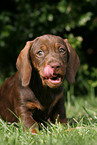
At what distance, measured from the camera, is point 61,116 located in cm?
354

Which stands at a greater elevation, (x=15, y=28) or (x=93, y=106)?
(x=15, y=28)

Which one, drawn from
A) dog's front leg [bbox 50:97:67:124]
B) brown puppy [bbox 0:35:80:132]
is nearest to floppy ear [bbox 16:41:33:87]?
brown puppy [bbox 0:35:80:132]

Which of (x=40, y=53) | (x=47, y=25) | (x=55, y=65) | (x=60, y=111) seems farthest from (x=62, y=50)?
(x=47, y=25)

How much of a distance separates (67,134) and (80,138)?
25 cm

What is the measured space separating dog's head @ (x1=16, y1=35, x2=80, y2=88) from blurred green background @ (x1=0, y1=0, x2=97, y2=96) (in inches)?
95.0

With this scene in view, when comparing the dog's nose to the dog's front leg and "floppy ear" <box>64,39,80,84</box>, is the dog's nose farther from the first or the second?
the dog's front leg

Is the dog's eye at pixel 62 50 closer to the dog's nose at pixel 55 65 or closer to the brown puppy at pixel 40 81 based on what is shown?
the brown puppy at pixel 40 81

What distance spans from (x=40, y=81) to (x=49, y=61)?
459 millimetres

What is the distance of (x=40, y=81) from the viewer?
3.41 m

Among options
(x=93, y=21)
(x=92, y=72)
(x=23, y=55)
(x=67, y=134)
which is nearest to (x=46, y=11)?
(x=93, y=21)

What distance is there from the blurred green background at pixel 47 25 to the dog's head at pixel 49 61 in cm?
241

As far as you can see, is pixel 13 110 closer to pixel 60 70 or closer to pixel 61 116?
pixel 61 116

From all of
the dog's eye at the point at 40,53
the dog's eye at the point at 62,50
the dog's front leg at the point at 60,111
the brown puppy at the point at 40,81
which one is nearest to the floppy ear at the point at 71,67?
the brown puppy at the point at 40,81

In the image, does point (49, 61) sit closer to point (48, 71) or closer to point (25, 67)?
point (48, 71)
